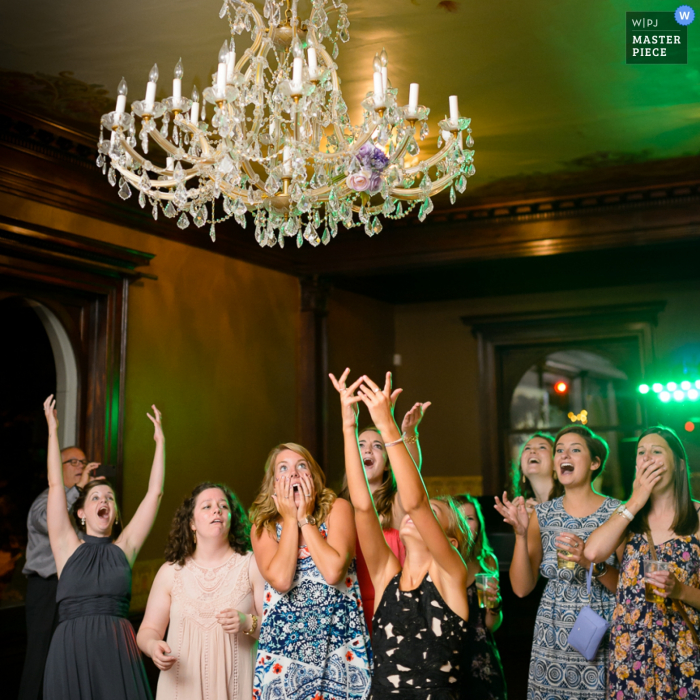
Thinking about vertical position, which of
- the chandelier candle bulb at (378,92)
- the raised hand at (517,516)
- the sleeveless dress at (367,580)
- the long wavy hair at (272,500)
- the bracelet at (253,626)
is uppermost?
the chandelier candle bulb at (378,92)

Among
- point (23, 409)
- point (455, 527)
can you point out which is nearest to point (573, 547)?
point (455, 527)

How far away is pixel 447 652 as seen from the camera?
224 cm

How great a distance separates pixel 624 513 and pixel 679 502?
8.2 inches

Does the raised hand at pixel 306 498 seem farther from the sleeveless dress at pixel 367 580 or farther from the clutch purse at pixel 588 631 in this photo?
the clutch purse at pixel 588 631

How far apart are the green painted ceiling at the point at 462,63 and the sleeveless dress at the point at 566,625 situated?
2.19 m

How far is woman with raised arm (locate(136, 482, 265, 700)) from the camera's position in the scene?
297 cm

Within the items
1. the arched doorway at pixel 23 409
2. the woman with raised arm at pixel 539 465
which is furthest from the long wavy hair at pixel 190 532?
the arched doorway at pixel 23 409

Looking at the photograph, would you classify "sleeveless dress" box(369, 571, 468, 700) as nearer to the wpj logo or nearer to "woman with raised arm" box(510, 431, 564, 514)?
"woman with raised arm" box(510, 431, 564, 514)

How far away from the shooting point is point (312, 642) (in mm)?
2723

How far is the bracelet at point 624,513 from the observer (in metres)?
3.03

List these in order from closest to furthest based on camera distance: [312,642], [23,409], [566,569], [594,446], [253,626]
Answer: [312,642] < [253,626] < [566,569] < [594,446] < [23,409]

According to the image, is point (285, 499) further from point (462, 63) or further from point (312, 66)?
point (462, 63)

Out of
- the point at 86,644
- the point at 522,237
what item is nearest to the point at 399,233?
the point at 522,237

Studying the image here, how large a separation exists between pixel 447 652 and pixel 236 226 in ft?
15.9
